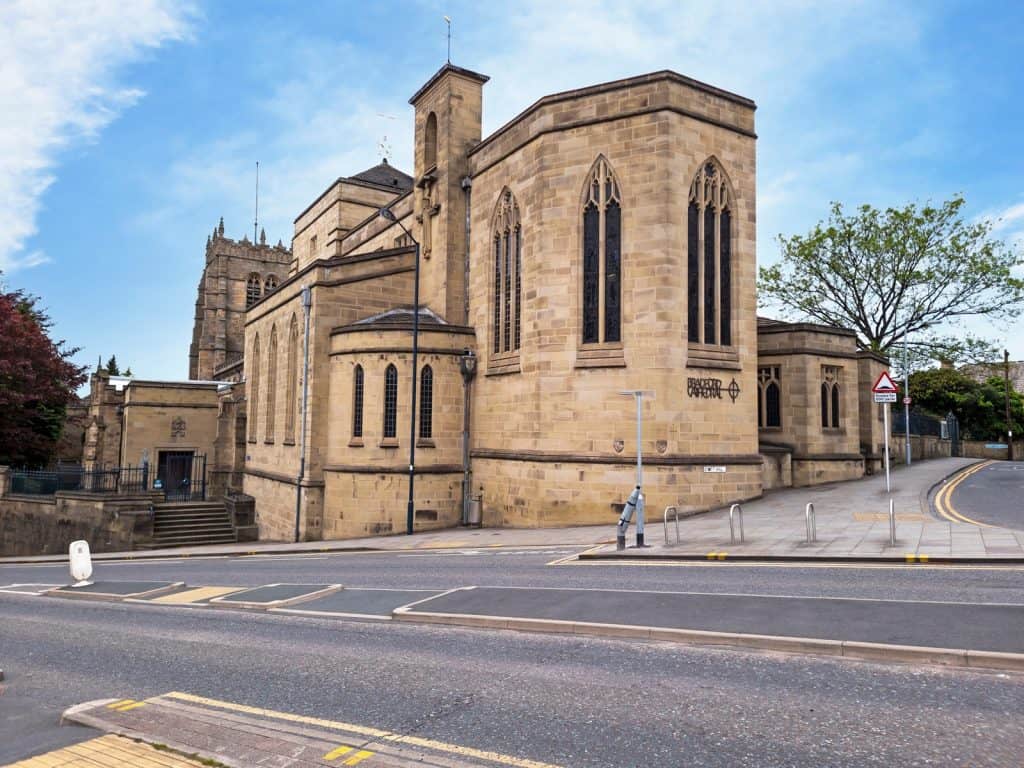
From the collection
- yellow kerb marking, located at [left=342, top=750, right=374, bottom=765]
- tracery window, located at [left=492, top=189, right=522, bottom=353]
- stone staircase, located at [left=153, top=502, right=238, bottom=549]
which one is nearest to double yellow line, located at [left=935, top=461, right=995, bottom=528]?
tracery window, located at [left=492, top=189, right=522, bottom=353]

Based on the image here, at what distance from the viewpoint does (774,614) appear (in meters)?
8.35

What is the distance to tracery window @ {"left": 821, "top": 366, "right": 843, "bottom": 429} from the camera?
25.0 meters

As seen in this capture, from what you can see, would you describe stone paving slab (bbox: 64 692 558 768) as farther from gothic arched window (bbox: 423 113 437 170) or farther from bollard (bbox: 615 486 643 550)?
gothic arched window (bbox: 423 113 437 170)

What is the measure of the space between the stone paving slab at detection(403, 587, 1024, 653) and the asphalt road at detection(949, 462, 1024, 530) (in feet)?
27.1

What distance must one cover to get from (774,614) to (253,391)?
101ft

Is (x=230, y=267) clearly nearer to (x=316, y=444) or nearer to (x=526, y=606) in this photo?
(x=316, y=444)

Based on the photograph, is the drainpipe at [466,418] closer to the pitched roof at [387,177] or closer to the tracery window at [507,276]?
the tracery window at [507,276]

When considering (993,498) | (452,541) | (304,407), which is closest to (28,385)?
(304,407)

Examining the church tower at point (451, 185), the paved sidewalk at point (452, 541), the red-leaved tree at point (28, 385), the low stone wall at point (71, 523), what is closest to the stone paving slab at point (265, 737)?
the paved sidewalk at point (452, 541)

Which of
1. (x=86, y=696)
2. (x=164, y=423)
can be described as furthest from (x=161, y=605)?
(x=164, y=423)

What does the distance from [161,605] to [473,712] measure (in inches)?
343

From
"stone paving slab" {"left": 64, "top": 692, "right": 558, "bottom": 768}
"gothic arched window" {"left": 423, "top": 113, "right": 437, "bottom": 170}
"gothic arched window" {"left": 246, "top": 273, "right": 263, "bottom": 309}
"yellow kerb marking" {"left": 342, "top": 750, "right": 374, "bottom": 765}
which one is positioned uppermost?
"gothic arched window" {"left": 246, "top": 273, "right": 263, "bottom": 309}

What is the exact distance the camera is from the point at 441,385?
78.5ft

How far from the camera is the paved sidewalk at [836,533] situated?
39.7ft
